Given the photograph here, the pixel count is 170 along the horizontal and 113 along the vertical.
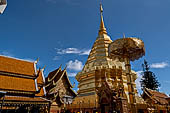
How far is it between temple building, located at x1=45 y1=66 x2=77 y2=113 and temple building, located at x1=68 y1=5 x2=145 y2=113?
228cm

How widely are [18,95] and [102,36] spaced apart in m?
17.3

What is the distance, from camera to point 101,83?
1407 cm

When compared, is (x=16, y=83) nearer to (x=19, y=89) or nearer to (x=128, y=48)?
(x=19, y=89)

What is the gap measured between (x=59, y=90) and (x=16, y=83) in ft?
15.0

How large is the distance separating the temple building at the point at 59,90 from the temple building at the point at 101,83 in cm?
228

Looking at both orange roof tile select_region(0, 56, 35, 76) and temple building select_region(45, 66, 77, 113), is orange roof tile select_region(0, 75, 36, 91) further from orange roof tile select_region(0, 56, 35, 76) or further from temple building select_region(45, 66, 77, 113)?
temple building select_region(45, 66, 77, 113)

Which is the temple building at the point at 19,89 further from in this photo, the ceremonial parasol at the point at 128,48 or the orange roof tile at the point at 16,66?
the ceremonial parasol at the point at 128,48

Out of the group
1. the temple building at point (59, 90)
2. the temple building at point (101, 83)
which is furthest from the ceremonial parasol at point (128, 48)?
the temple building at point (59, 90)

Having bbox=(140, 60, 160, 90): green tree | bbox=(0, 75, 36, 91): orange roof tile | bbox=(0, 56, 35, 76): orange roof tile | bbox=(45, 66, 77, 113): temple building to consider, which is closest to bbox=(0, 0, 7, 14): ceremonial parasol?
bbox=(0, 75, 36, 91): orange roof tile

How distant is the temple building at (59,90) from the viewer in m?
12.4

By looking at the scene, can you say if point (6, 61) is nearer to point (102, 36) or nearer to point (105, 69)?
point (105, 69)

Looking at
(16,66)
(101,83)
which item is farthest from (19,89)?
(101,83)

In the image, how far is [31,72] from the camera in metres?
11.6

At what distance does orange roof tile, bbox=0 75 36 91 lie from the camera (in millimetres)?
9305
